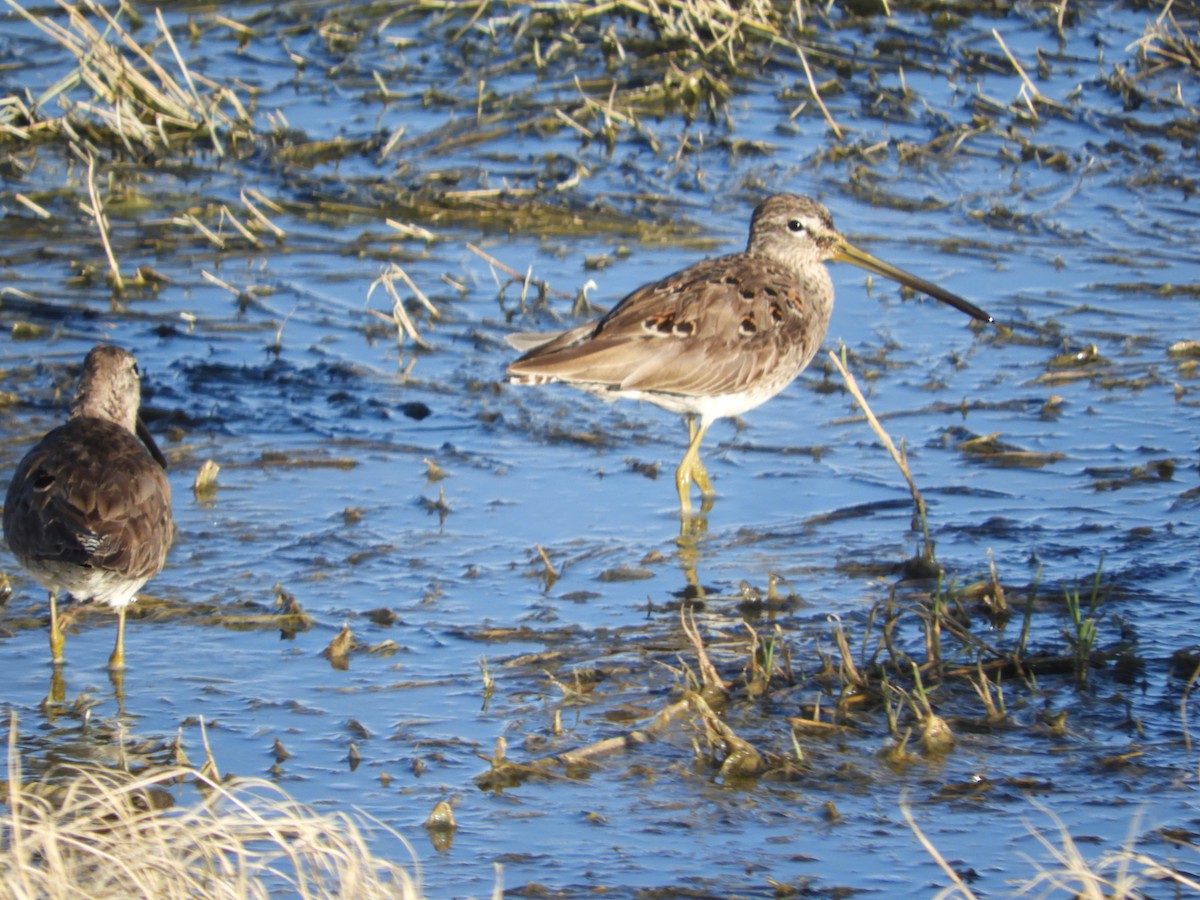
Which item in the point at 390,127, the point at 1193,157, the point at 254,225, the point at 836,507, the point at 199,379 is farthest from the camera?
the point at 390,127

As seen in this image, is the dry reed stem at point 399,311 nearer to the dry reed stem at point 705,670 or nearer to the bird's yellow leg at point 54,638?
the bird's yellow leg at point 54,638

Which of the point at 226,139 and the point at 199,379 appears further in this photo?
the point at 226,139

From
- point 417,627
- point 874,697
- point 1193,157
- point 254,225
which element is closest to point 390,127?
point 254,225

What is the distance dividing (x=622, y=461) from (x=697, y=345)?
0.66 m

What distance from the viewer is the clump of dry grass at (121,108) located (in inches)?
411

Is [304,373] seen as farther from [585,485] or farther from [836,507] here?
[836,507]

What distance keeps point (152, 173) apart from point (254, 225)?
137 centimetres

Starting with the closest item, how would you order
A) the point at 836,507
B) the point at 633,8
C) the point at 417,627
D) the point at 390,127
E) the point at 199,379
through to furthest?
the point at 417,627
the point at 836,507
the point at 199,379
the point at 390,127
the point at 633,8

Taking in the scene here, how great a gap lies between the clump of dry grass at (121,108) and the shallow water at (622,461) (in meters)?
0.32

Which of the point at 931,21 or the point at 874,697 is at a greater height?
the point at 931,21

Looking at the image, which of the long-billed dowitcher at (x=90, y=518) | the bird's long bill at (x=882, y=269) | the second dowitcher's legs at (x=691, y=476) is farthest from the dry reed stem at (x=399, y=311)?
the long-billed dowitcher at (x=90, y=518)

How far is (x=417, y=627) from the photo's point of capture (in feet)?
18.6

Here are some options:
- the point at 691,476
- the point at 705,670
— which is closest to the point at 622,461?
the point at 691,476

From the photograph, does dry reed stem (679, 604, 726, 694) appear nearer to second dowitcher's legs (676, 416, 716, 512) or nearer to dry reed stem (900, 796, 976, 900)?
dry reed stem (900, 796, 976, 900)
